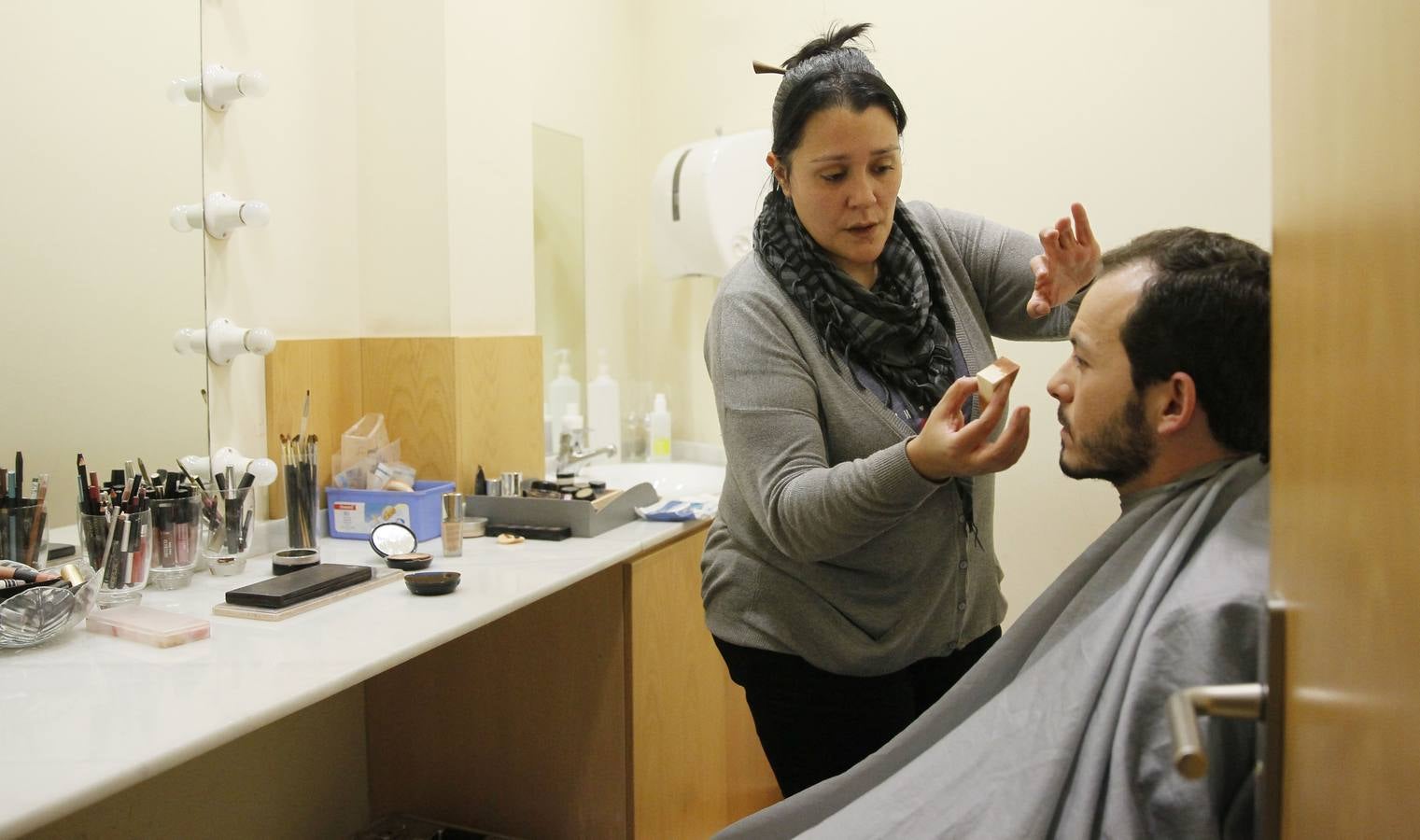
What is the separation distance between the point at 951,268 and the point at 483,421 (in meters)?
1.09

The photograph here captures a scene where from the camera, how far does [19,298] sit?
162 cm

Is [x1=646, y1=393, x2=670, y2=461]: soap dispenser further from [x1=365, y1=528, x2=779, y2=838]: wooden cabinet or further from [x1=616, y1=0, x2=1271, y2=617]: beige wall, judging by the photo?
[x1=365, y1=528, x2=779, y2=838]: wooden cabinet

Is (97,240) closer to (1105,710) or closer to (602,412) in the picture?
(602,412)

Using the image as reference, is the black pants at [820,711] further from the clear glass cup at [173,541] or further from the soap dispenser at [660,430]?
the soap dispenser at [660,430]

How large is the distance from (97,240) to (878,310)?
1231 millimetres

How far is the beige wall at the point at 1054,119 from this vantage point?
242 centimetres

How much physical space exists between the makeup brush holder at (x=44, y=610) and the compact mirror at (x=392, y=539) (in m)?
0.51

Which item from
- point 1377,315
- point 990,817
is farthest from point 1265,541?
point 1377,315

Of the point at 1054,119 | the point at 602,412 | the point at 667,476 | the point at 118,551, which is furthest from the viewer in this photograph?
the point at 602,412

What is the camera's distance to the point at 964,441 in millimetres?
1270

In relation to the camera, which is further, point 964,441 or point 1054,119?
point 1054,119

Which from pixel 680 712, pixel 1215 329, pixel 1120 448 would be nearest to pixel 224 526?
pixel 680 712

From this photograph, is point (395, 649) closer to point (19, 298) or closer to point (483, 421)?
point (19, 298)

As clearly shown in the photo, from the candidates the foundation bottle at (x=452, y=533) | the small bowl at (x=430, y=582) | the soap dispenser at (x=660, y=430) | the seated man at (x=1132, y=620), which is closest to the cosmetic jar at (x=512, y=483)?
the foundation bottle at (x=452, y=533)
